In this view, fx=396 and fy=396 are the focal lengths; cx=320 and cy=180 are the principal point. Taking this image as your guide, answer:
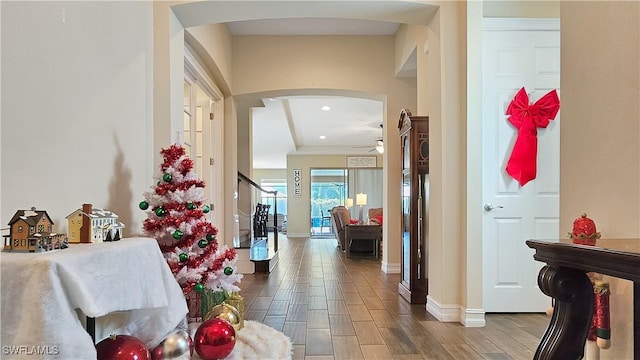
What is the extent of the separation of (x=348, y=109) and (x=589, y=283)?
22.1ft

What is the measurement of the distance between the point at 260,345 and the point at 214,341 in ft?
1.43

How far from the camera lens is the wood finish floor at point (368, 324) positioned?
8.64 feet

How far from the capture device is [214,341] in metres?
2.29

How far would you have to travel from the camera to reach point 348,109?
25.7 ft

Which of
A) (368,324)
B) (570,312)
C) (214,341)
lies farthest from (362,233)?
(570,312)

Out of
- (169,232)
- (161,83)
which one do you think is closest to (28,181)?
(169,232)

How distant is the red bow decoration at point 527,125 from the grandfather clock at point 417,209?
833 millimetres

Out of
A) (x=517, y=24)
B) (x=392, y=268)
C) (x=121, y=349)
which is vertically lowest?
(x=392, y=268)

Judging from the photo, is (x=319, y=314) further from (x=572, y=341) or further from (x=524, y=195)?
(x=572, y=341)

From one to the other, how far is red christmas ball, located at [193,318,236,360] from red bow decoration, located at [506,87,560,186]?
2673 millimetres

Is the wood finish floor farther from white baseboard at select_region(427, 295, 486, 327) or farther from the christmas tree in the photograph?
the christmas tree

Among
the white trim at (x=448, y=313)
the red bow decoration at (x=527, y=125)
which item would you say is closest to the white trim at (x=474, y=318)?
the white trim at (x=448, y=313)

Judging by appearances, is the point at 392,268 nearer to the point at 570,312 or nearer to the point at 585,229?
the point at 585,229

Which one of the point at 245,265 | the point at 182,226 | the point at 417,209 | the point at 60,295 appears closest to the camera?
the point at 60,295
